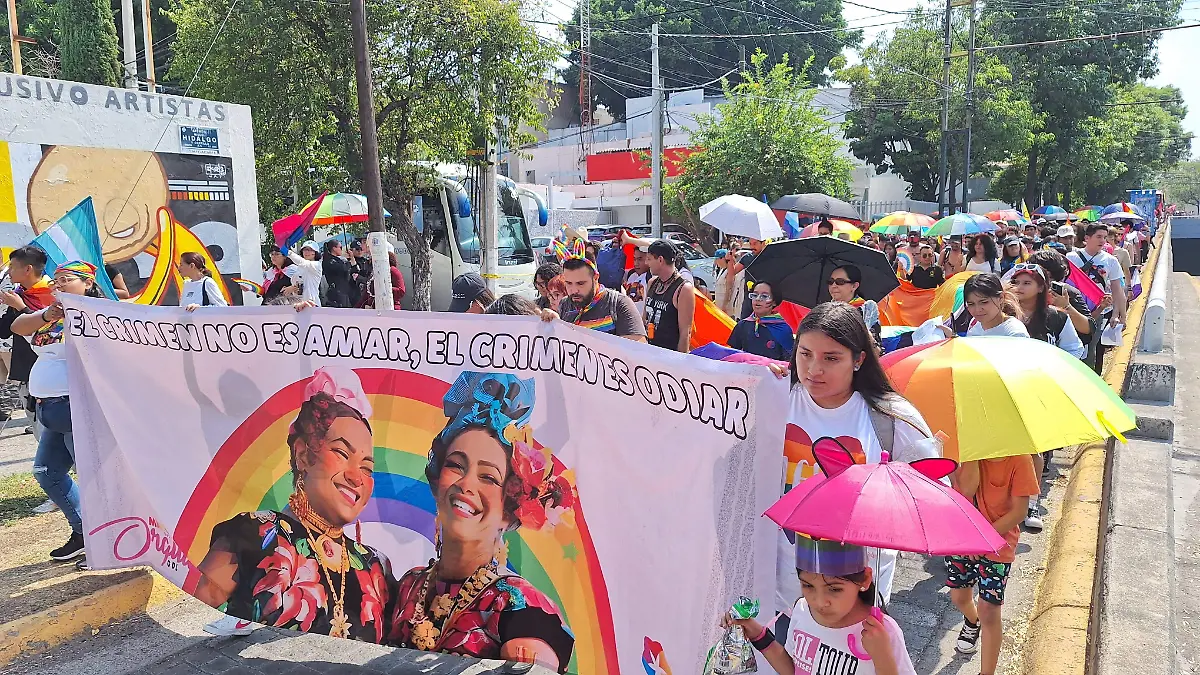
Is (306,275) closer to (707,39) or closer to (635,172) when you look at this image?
(635,172)

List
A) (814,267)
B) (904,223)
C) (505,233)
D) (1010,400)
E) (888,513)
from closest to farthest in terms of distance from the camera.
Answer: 1. (888,513)
2. (1010,400)
3. (814,267)
4. (904,223)
5. (505,233)

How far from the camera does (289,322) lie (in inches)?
153

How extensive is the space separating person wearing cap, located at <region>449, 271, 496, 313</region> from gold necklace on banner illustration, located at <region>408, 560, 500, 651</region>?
2081 mm

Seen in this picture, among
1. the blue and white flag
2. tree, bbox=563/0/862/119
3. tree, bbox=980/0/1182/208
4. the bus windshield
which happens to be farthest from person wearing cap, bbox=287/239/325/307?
tree, bbox=563/0/862/119

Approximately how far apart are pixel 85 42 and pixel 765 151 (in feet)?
63.0

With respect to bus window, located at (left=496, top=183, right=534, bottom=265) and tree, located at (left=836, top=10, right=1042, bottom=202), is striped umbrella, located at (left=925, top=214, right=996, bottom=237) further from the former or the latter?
tree, located at (left=836, top=10, right=1042, bottom=202)

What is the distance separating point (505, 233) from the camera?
19.9 metres

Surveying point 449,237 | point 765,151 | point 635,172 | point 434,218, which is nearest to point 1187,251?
point 635,172

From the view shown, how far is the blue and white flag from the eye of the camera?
19.0ft

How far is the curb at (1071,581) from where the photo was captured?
13.3ft

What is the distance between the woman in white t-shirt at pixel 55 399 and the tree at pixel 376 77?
1086 centimetres

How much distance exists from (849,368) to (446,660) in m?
2.27

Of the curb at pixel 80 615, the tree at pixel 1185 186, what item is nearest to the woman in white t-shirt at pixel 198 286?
the curb at pixel 80 615

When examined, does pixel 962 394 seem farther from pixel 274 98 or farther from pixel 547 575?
pixel 274 98
